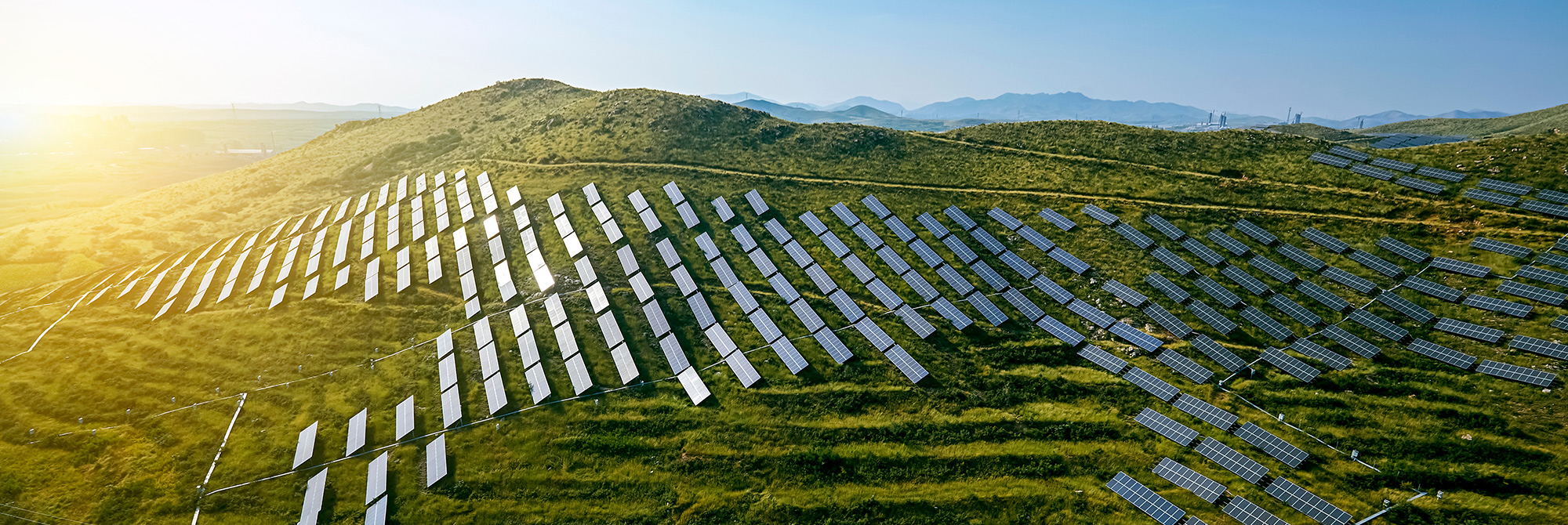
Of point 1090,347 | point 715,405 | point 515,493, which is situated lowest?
point 515,493

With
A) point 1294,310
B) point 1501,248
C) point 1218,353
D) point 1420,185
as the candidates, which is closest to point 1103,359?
point 1218,353

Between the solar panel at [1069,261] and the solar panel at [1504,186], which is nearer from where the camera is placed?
the solar panel at [1504,186]

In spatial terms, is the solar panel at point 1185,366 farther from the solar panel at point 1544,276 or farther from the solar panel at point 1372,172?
the solar panel at point 1372,172

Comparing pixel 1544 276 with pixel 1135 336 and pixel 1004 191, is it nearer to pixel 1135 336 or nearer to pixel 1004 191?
pixel 1135 336

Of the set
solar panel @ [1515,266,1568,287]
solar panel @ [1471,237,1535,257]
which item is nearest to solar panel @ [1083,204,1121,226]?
solar panel @ [1471,237,1535,257]

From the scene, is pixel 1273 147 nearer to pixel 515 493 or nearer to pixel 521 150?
pixel 515 493

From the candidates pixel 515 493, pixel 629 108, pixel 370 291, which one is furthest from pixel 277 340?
pixel 629 108

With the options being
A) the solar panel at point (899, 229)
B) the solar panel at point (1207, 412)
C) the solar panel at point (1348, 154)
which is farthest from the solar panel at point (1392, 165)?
the solar panel at point (899, 229)
